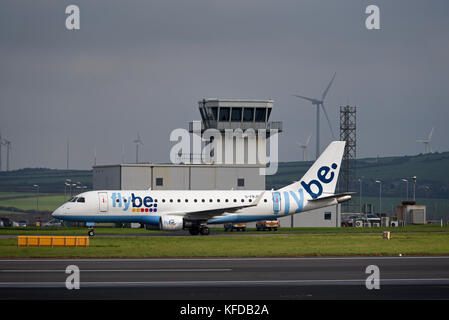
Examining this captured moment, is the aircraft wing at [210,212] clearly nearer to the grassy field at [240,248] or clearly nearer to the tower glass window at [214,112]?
the grassy field at [240,248]

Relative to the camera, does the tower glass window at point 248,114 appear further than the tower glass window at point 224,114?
Yes

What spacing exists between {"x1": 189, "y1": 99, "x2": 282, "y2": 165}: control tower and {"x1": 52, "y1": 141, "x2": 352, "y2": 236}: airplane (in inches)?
1280

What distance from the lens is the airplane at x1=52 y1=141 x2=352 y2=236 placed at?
6656 cm

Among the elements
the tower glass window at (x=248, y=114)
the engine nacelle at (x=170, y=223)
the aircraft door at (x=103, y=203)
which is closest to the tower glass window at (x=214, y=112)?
the tower glass window at (x=248, y=114)

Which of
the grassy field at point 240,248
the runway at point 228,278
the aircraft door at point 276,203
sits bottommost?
the grassy field at point 240,248

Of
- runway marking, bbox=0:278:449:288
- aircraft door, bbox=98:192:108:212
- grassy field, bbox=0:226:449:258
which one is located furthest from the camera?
aircraft door, bbox=98:192:108:212

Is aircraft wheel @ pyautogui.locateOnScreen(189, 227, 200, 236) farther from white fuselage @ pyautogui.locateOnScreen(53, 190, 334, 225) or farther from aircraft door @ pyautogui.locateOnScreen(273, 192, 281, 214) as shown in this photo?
A: aircraft door @ pyautogui.locateOnScreen(273, 192, 281, 214)

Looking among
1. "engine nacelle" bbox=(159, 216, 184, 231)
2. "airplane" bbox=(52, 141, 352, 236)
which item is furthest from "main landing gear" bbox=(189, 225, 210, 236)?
"engine nacelle" bbox=(159, 216, 184, 231)

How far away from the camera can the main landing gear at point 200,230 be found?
68062 mm

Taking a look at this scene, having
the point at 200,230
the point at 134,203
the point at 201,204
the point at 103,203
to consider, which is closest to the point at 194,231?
the point at 200,230

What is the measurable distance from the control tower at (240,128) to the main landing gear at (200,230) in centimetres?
3597

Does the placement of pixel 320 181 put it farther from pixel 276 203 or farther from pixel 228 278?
pixel 228 278

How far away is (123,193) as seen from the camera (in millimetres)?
67438
